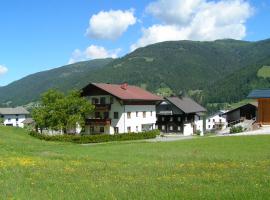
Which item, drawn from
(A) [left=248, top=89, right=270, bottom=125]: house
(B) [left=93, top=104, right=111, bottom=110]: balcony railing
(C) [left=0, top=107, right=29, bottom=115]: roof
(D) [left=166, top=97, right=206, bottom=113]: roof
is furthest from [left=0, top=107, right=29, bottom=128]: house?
(A) [left=248, top=89, right=270, bottom=125]: house

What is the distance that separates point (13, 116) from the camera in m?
176

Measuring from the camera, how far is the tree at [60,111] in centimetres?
7569

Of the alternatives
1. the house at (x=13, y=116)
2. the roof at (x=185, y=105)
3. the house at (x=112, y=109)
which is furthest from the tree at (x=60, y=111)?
the house at (x=13, y=116)

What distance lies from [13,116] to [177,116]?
89112 mm

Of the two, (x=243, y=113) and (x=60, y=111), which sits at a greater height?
(x=243, y=113)

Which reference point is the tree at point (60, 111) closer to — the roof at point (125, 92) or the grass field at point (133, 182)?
the roof at point (125, 92)

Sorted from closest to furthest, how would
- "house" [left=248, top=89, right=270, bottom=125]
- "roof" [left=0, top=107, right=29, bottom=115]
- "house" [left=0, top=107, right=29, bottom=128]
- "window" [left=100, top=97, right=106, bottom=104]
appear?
"house" [left=248, top=89, right=270, bottom=125] → "window" [left=100, top=97, right=106, bottom=104] → "house" [left=0, top=107, right=29, bottom=128] → "roof" [left=0, top=107, right=29, bottom=115]

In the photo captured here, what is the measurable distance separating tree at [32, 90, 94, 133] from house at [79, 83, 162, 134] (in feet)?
19.4

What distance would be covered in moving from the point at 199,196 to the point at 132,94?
7471 centimetres

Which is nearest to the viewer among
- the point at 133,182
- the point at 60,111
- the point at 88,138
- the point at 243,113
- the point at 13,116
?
the point at 133,182

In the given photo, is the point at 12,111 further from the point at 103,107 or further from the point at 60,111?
the point at 60,111

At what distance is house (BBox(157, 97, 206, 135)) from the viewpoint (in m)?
107

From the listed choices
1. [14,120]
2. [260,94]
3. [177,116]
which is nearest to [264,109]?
[260,94]

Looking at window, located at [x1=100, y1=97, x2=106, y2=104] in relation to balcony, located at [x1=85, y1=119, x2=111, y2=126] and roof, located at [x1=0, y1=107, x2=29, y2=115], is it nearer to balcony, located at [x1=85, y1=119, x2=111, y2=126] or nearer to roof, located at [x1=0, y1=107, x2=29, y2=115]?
balcony, located at [x1=85, y1=119, x2=111, y2=126]
